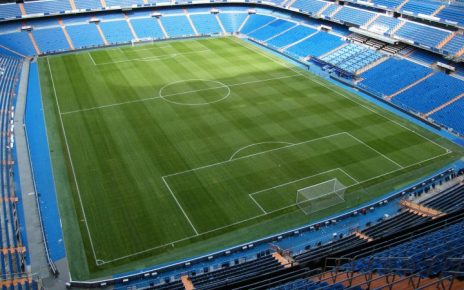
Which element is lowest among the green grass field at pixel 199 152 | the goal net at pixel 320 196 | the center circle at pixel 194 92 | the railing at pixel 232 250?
the railing at pixel 232 250

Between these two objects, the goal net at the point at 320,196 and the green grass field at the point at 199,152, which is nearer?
the green grass field at the point at 199,152

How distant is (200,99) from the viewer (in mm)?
39125

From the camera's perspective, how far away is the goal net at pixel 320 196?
25172mm

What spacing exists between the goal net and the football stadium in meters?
0.08

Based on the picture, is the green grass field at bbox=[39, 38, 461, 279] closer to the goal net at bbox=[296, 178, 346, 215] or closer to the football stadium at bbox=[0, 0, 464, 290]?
the football stadium at bbox=[0, 0, 464, 290]

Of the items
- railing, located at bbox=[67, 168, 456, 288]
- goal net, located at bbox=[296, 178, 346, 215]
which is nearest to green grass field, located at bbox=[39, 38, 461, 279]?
goal net, located at bbox=[296, 178, 346, 215]

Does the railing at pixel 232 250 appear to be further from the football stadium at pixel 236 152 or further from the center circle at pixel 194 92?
the center circle at pixel 194 92

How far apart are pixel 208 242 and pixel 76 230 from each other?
7.16m

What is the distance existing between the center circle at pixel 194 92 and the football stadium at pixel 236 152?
10.7 inches

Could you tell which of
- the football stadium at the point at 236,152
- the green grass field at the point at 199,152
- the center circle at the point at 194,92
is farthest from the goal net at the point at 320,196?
the center circle at the point at 194,92

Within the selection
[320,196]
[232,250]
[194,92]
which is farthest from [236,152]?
[194,92]

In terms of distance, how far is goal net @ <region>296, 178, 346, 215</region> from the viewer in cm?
2517

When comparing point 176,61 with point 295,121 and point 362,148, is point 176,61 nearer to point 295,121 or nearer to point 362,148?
point 295,121

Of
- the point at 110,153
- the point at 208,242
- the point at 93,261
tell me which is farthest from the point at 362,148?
the point at 93,261
